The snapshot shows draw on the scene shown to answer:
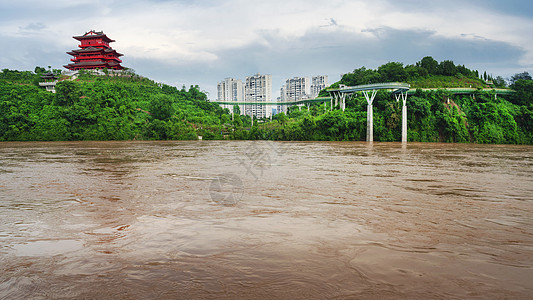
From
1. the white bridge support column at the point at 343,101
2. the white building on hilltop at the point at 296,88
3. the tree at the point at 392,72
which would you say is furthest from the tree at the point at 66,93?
the white building on hilltop at the point at 296,88

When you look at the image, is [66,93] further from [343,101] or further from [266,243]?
[266,243]

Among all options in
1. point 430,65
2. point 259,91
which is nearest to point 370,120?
point 430,65

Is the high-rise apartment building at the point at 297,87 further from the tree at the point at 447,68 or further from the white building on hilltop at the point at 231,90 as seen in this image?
the tree at the point at 447,68

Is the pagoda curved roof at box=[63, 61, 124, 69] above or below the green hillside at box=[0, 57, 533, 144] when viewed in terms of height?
above

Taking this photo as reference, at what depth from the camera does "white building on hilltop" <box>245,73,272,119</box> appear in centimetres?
11794

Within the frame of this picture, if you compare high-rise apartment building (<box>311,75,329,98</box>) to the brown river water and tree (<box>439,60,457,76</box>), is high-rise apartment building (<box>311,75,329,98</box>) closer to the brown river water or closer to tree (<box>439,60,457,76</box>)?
tree (<box>439,60,457,76</box>)

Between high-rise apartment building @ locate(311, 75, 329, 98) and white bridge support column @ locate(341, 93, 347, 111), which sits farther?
high-rise apartment building @ locate(311, 75, 329, 98)

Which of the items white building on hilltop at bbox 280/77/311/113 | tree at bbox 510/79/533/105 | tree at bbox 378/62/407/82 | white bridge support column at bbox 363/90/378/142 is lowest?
white bridge support column at bbox 363/90/378/142

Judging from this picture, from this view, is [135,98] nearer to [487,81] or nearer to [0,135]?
[0,135]

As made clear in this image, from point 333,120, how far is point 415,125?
29.8ft

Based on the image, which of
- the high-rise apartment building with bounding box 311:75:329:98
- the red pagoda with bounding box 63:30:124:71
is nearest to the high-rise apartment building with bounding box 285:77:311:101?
the high-rise apartment building with bounding box 311:75:329:98

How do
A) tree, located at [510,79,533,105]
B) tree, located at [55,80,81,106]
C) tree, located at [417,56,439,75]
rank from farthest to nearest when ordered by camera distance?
tree, located at [417,56,439,75] < tree, located at [55,80,81,106] < tree, located at [510,79,533,105]

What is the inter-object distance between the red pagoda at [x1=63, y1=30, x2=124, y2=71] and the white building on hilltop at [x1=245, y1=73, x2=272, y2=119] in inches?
2329

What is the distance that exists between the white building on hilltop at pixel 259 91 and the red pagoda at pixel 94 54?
2329 inches
